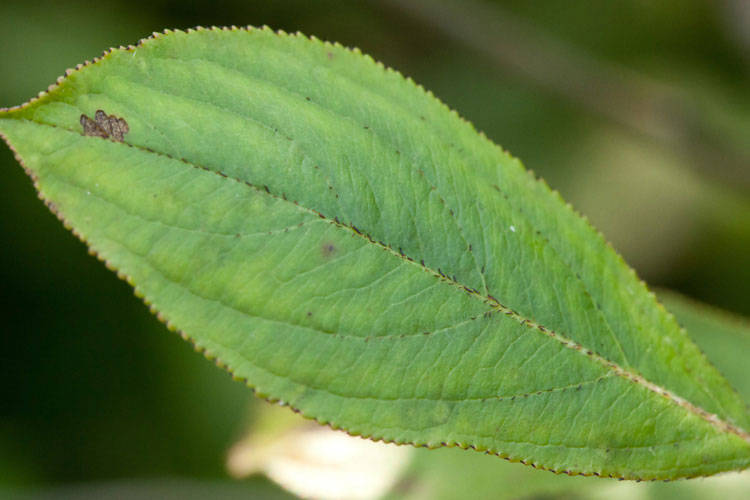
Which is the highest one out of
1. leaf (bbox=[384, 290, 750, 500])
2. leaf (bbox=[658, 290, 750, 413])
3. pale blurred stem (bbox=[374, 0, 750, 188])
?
pale blurred stem (bbox=[374, 0, 750, 188])

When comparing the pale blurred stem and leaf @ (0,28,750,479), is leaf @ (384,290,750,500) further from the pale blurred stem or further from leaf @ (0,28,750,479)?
the pale blurred stem

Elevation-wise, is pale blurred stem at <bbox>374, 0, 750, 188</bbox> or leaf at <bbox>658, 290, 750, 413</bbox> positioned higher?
pale blurred stem at <bbox>374, 0, 750, 188</bbox>

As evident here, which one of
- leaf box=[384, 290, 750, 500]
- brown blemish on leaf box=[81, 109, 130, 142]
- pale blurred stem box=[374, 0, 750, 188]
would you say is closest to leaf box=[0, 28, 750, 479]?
brown blemish on leaf box=[81, 109, 130, 142]

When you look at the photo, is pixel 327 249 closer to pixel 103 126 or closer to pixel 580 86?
pixel 103 126

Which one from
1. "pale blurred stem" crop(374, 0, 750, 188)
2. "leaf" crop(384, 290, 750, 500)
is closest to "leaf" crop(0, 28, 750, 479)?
"leaf" crop(384, 290, 750, 500)

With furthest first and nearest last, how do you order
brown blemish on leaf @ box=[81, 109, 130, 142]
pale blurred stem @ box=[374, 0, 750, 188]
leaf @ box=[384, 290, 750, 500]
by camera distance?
pale blurred stem @ box=[374, 0, 750, 188]
leaf @ box=[384, 290, 750, 500]
brown blemish on leaf @ box=[81, 109, 130, 142]

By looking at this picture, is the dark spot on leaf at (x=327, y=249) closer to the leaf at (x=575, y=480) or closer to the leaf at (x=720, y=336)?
the leaf at (x=575, y=480)

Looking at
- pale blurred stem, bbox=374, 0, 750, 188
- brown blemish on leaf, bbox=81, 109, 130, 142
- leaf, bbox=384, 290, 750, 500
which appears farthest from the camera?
pale blurred stem, bbox=374, 0, 750, 188

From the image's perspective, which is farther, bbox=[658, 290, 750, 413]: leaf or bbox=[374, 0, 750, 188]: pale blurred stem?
bbox=[374, 0, 750, 188]: pale blurred stem

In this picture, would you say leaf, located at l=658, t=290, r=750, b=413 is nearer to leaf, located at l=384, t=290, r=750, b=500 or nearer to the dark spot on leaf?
leaf, located at l=384, t=290, r=750, b=500

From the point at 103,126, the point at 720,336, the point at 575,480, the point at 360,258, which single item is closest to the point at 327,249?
the point at 360,258
